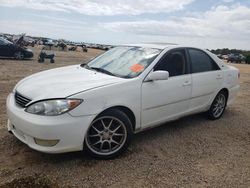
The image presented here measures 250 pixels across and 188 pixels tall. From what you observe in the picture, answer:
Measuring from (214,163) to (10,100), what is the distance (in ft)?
9.52

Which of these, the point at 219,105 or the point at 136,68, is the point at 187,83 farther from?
the point at 219,105

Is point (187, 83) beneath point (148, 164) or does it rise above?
above

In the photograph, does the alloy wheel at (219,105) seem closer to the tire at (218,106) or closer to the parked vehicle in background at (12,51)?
the tire at (218,106)

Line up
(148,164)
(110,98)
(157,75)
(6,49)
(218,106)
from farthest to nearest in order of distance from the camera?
1. (6,49)
2. (218,106)
3. (157,75)
4. (148,164)
5. (110,98)

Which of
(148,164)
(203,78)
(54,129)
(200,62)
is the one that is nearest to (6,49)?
(200,62)

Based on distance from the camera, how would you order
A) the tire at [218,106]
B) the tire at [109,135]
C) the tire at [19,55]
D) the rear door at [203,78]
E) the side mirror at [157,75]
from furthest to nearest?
1. the tire at [19,55]
2. the tire at [218,106]
3. the rear door at [203,78]
4. the side mirror at [157,75]
5. the tire at [109,135]

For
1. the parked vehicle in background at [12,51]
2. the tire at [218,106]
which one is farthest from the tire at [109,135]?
the parked vehicle in background at [12,51]

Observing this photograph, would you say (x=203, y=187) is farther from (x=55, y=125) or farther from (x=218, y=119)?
(x=218, y=119)

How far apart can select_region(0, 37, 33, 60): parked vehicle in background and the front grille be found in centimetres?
1443

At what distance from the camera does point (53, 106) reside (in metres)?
3.29

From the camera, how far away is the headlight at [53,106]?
328 centimetres

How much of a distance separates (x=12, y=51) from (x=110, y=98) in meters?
15.3

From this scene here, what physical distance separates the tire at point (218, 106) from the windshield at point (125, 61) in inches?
76.0

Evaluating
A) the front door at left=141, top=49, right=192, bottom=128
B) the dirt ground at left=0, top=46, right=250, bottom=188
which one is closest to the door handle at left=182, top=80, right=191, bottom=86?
the front door at left=141, top=49, right=192, bottom=128
